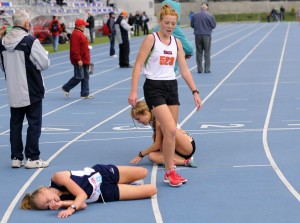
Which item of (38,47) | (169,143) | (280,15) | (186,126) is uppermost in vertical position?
(38,47)

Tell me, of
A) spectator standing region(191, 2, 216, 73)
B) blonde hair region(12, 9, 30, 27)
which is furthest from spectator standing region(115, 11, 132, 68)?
blonde hair region(12, 9, 30, 27)

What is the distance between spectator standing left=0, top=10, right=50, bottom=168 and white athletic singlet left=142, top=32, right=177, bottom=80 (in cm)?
142

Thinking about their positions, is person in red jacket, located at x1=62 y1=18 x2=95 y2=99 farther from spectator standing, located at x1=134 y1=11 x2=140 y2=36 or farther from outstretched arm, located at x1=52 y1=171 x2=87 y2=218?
spectator standing, located at x1=134 y1=11 x2=140 y2=36

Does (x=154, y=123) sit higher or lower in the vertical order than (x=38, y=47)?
lower

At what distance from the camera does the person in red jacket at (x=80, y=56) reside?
18.2 metres

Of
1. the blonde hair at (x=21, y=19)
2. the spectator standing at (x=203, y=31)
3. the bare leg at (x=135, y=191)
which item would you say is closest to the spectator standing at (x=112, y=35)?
the spectator standing at (x=203, y=31)

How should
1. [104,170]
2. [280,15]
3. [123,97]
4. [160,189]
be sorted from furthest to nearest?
[280,15] → [123,97] → [160,189] → [104,170]

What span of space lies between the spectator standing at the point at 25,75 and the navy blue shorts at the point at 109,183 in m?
2.12

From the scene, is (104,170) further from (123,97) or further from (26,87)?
(123,97)

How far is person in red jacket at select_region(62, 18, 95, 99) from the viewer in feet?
59.9

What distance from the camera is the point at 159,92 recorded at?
9.05 m

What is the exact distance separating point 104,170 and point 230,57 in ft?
76.5

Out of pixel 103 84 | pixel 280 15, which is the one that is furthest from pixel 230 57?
pixel 280 15

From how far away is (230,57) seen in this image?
1222 inches
